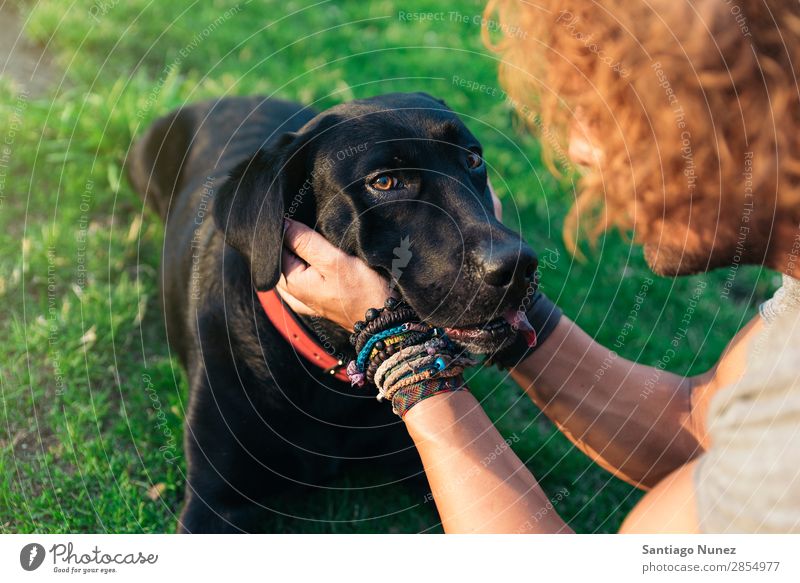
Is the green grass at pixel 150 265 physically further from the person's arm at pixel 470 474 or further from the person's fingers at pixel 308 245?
the person's fingers at pixel 308 245

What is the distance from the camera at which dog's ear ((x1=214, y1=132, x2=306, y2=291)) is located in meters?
2.44

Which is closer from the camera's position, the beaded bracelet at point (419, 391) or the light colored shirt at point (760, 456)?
the light colored shirt at point (760, 456)

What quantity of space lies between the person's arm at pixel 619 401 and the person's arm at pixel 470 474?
673 mm

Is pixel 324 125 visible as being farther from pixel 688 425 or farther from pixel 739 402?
pixel 688 425

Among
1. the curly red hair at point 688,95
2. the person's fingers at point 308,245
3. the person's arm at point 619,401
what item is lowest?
the person's arm at point 619,401

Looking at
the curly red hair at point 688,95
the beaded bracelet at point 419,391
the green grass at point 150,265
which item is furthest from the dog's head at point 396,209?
the green grass at point 150,265

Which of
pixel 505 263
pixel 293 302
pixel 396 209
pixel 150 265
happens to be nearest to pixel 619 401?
pixel 505 263

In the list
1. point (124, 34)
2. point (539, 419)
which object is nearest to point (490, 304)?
point (539, 419)

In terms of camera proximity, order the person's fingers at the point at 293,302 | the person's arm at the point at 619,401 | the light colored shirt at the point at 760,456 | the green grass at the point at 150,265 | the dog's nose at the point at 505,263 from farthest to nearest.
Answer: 1. the green grass at the point at 150,265
2. the person's arm at the point at 619,401
3. the person's fingers at the point at 293,302
4. the dog's nose at the point at 505,263
5. the light colored shirt at the point at 760,456

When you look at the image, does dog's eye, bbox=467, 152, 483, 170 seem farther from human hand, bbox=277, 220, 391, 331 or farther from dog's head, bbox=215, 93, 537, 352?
human hand, bbox=277, 220, 391, 331

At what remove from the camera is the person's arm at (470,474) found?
219 centimetres

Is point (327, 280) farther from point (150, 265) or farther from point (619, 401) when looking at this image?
point (150, 265)

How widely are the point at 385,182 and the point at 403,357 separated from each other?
0.61 meters

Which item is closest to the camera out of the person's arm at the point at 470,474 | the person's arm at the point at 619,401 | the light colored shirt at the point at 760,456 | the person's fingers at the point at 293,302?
the light colored shirt at the point at 760,456
